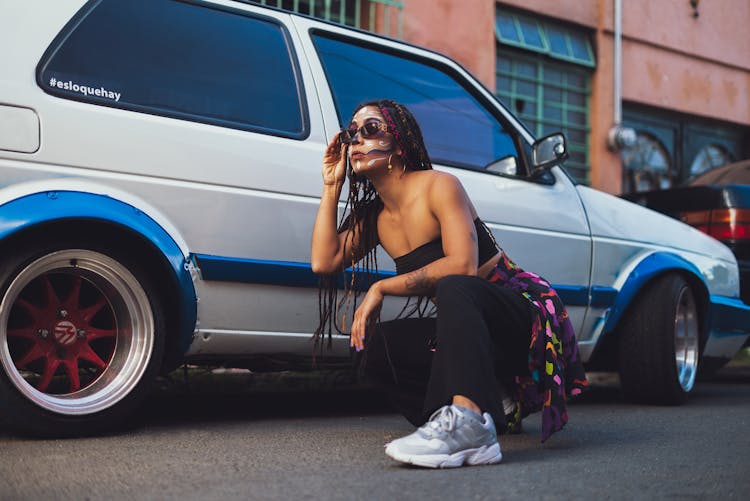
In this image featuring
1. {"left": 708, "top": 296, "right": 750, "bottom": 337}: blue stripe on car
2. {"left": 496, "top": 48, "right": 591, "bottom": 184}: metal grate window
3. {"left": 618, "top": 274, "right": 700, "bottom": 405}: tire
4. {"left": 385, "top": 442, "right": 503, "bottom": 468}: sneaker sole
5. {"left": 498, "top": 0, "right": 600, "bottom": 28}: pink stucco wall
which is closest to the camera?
{"left": 385, "top": 442, "right": 503, "bottom": 468}: sneaker sole

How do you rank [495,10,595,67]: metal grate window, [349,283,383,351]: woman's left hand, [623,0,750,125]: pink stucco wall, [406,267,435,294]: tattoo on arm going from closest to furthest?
[349,283,383,351]: woman's left hand, [406,267,435,294]: tattoo on arm, [495,10,595,67]: metal grate window, [623,0,750,125]: pink stucco wall

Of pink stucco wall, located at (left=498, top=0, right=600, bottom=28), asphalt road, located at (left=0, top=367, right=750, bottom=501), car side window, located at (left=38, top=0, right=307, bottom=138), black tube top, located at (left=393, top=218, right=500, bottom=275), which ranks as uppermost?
pink stucco wall, located at (left=498, top=0, right=600, bottom=28)

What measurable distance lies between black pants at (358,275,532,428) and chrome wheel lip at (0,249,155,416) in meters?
0.78

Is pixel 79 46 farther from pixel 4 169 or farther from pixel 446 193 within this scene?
pixel 446 193

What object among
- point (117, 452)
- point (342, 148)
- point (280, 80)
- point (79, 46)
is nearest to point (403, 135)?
point (342, 148)

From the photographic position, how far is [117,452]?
312 cm

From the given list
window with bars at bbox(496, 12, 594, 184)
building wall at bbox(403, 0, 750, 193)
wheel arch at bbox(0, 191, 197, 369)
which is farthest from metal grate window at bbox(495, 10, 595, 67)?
wheel arch at bbox(0, 191, 197, 369)

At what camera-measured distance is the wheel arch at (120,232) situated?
318cm

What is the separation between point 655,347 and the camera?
4.88 meters

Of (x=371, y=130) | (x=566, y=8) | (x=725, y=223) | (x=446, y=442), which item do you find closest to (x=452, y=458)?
(x=446, y=442)

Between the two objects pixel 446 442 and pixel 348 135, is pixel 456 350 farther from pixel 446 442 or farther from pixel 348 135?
pixel 348 135

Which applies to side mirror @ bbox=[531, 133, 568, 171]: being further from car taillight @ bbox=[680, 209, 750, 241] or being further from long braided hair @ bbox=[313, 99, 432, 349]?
car taillight @ bbox=[680, 209, 750, 241]

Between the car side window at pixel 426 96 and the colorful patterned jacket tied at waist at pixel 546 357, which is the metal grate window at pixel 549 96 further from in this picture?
the colorful patterned jacket tied at waist at pixel 546 357

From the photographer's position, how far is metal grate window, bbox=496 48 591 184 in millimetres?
10992
